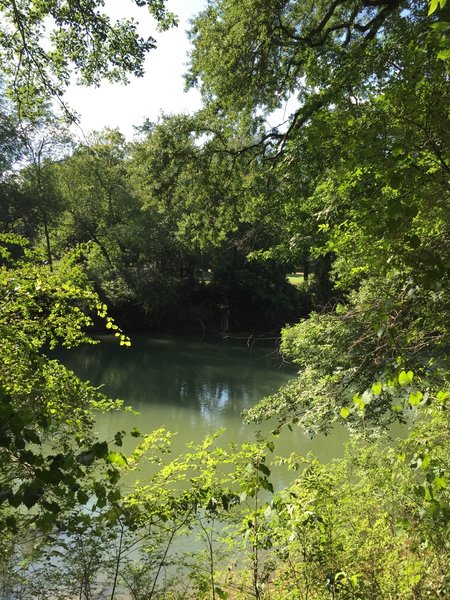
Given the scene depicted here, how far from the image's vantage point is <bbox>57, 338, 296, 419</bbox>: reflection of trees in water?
546 inches

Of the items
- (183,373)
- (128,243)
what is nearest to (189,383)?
(183,373)

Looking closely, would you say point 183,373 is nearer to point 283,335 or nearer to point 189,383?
point 189,383

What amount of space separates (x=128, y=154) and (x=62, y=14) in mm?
18754

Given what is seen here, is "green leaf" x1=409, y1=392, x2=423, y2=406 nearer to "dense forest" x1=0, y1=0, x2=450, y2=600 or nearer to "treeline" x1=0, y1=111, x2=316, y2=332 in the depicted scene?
"dense forest" x1=0, y1=0, x2=450, y2=600

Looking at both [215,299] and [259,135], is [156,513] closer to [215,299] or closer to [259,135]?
[259,135]

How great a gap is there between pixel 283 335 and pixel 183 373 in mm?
10534

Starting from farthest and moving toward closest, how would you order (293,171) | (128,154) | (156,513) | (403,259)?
(128,154)
(293,171)
(156,513)
(403,259)

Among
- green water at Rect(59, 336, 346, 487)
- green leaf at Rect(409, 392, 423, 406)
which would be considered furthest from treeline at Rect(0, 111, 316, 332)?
green leaf at Rect(409, 392, 423, 406)

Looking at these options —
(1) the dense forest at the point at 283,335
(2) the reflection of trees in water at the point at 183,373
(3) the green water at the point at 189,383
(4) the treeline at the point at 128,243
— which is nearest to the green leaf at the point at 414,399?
(1) the dense forest at the point at 283,335

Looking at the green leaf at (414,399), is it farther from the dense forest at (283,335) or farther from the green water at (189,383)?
the green water at (189,383)

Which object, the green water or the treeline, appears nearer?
the green water

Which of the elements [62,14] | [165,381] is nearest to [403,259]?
[62,14]

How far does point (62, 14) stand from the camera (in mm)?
4215

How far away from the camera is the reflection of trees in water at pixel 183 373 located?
13.9m
